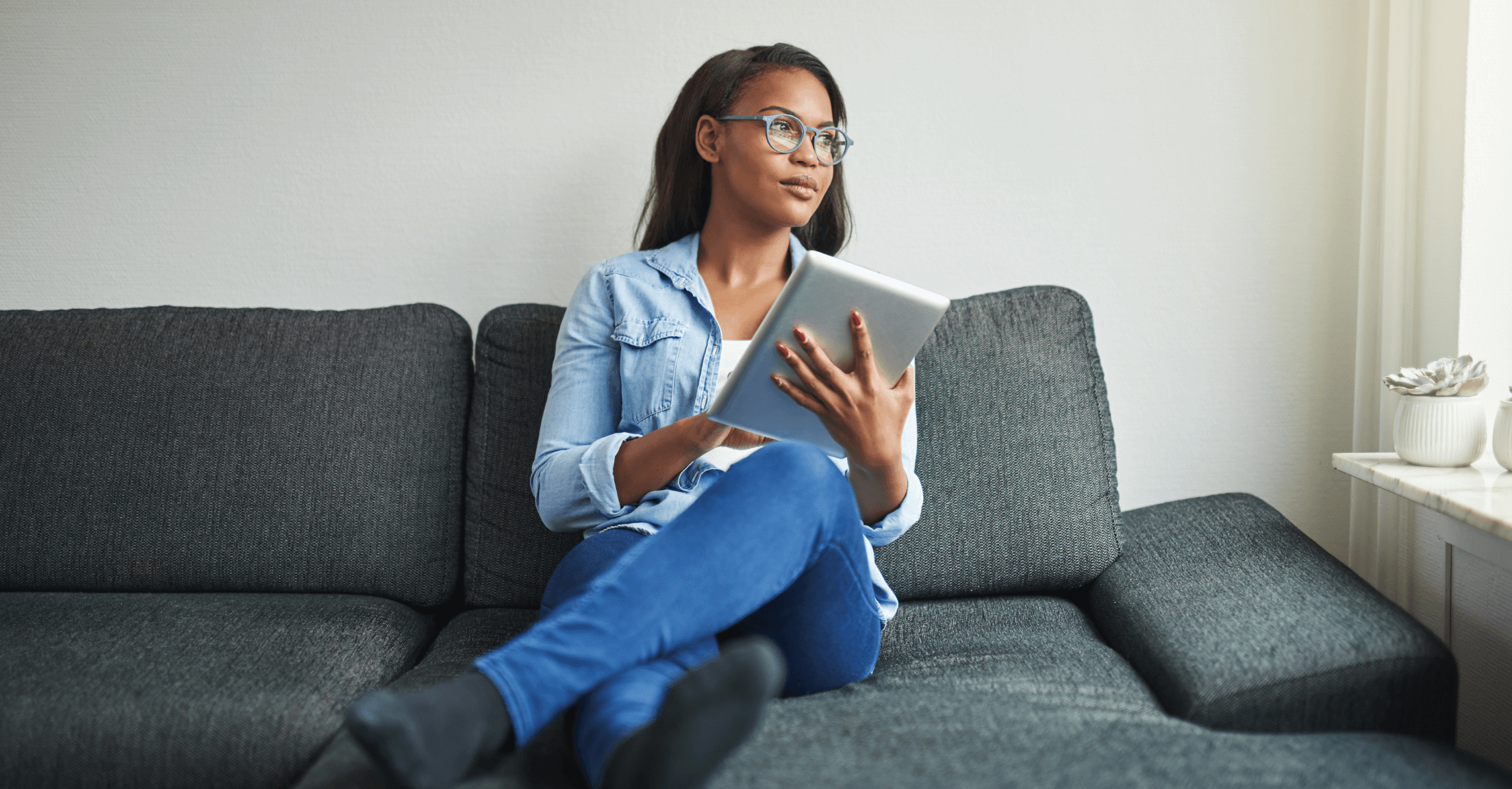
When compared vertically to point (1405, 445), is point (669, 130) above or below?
above

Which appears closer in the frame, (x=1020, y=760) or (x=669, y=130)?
(x=1020, y=760)

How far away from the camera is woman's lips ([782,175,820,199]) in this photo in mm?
1293

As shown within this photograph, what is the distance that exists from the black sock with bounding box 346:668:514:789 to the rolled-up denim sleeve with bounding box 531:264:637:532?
0.41 meters

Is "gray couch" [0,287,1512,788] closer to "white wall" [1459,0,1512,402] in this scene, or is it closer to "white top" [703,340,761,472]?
"white top" [703,340,761,472]

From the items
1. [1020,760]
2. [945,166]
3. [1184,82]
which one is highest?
[1184,82]

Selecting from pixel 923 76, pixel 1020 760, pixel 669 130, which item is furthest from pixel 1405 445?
pixel 669 130

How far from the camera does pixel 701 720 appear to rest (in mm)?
692

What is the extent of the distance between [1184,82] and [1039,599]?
102 cm

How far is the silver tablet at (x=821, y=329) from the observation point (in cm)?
97

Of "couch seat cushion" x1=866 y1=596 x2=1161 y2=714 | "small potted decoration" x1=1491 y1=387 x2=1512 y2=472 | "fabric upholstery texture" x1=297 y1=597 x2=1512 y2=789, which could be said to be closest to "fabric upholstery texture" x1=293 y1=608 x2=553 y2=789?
"fabric upholstery texture" x1=297 y1=597 x2=1512 y2=789

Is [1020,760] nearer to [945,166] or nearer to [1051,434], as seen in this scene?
[1051,434]

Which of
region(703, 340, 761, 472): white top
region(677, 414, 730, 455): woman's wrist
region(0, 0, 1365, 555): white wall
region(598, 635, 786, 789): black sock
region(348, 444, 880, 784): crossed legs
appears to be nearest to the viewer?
region(598, 635, 786, 789): black sock

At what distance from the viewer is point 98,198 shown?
5.91 ft

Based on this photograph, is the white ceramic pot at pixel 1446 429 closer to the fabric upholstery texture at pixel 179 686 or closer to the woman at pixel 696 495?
the woman at pixel 696 495
